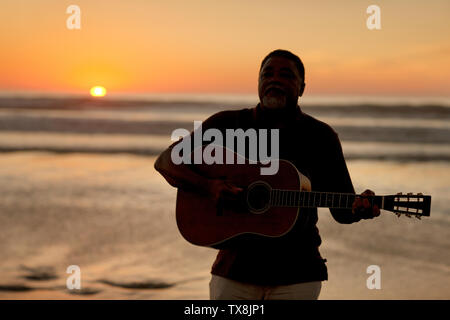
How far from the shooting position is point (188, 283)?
374 centimetres

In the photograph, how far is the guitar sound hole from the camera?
7.22 ft

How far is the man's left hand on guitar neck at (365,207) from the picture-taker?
6.72 ft

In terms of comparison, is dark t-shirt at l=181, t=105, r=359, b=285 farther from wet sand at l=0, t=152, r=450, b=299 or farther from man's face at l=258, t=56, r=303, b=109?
wet sand at l=0, t=152, r=450, b=299

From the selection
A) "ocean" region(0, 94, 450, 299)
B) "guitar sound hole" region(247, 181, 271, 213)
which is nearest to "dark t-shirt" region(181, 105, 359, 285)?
"guitar sound hole" region(247, 181, 271, 213)

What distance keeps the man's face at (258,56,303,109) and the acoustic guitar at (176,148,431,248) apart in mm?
203

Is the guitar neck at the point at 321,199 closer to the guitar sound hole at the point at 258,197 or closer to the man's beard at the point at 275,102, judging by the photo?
the guitar sound hole at the point at 258,197

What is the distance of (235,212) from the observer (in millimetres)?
2250

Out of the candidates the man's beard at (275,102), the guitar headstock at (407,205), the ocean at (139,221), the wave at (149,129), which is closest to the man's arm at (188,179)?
the man's beard at (275,102)

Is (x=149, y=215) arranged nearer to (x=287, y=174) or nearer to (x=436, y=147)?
(x=287, y=174)

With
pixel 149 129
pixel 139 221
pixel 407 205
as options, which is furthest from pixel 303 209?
pixel 149 129

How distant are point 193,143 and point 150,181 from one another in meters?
3.75

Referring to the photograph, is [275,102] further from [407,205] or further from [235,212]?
[407,205]

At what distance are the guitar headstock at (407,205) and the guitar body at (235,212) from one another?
0.88 feet
